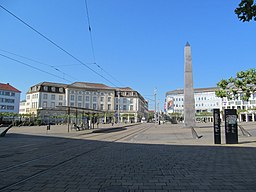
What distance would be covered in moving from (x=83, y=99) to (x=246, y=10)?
4408 inches

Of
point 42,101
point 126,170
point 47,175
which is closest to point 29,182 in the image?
point 47,175

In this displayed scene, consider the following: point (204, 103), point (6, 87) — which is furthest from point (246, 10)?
point (204, 103)

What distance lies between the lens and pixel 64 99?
112000 mm

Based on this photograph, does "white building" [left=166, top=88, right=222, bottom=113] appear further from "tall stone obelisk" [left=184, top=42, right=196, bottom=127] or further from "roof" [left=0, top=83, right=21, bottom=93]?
"tall stone obelisk" [left=184, top=42, right=196, bottom=127]

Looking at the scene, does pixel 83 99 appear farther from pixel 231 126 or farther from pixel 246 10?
pixel 246 10

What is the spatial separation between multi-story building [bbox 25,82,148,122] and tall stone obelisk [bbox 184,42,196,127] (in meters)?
67.6

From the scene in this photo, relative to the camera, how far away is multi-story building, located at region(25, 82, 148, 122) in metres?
106

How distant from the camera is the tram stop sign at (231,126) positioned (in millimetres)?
15430

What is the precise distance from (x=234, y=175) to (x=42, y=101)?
105 m

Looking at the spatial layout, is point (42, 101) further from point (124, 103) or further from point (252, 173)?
point (252, 173)

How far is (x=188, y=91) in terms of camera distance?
3688cm

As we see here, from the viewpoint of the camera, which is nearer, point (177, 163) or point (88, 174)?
point (88, 174)

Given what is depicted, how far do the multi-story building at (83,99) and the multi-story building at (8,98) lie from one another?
765 cm

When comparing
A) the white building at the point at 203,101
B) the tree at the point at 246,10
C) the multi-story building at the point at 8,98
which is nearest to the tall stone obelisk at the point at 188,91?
the tree at the point at 246,10
